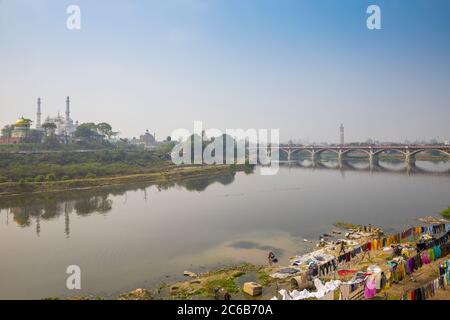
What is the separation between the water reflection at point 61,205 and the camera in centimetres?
3088

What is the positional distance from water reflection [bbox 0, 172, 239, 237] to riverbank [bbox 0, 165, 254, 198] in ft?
6.04

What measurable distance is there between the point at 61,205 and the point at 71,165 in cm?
1782

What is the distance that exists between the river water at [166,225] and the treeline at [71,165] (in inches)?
232

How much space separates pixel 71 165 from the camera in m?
52.5

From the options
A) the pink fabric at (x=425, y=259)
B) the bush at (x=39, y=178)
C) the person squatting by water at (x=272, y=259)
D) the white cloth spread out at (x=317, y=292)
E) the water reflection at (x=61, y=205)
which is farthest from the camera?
the bush at (x=39, y=178)

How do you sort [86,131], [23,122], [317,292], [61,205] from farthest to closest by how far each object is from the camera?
1. [86,131]
2. [23,122]
3. [61,205]
4. [317,292]

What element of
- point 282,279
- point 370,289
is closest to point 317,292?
point 370,289

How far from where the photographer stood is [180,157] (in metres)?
80.9


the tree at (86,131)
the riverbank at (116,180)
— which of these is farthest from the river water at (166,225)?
the tree at (86,131)

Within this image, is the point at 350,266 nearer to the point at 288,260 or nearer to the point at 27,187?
the point at 288,260

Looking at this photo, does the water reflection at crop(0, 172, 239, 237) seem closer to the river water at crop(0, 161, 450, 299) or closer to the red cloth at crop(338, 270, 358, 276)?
the river water at crop(0, 161, 450, 299)

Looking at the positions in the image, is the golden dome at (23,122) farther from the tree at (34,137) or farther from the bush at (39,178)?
the bush at (39,178)

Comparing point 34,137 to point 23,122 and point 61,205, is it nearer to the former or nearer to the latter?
point 23,122
